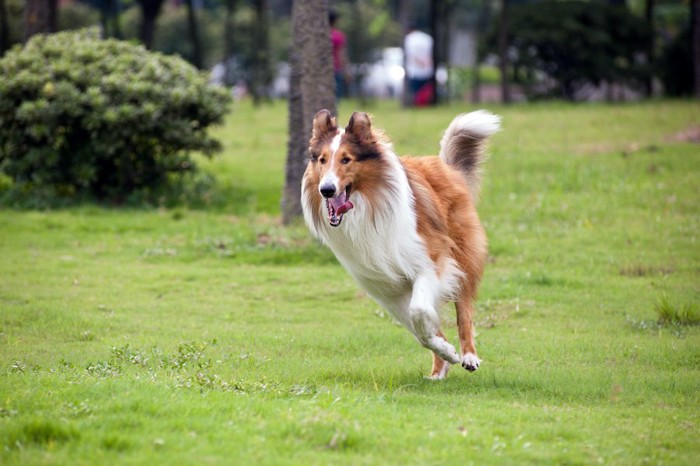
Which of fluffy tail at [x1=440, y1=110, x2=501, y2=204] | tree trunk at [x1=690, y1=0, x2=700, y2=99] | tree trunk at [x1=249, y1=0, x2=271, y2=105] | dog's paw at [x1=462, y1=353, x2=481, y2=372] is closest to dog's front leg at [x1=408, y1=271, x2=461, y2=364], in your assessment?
dog's paw at [x1=462, y1=353, x2=481, y2=372]

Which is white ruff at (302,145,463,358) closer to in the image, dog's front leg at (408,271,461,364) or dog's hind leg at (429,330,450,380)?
dog's front leg at (408,271,461,364)

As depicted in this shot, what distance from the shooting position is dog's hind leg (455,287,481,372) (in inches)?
319

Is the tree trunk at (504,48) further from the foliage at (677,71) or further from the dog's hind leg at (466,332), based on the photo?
the dog's hind leg at (466,332)

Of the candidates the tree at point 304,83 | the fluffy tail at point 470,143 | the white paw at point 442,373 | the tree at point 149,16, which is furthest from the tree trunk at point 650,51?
the white paw at point 442,373

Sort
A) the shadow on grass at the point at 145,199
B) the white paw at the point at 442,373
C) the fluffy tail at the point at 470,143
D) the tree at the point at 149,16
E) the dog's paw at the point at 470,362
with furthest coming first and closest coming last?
the tree at the point at 149,16 → the shadow on grass at the point at 145,199 → the fluffy tail at the point at 470,143 → the white paw at the point at 442,373 → the dog's paw at the point at 470,362

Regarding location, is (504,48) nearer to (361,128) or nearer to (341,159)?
(361,128)

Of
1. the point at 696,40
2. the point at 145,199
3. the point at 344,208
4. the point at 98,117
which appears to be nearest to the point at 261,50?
the point at 696,40

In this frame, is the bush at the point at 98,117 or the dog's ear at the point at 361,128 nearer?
the dog's ear at the point at 361,128

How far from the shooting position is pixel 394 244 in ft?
25.8

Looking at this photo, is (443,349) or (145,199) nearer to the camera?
(443,349)

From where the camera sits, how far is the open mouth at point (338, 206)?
7688mm

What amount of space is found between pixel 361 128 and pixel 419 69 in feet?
99.3

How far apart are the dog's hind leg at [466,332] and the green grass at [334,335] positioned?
15 cm


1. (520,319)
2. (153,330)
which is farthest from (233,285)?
(520,319)
